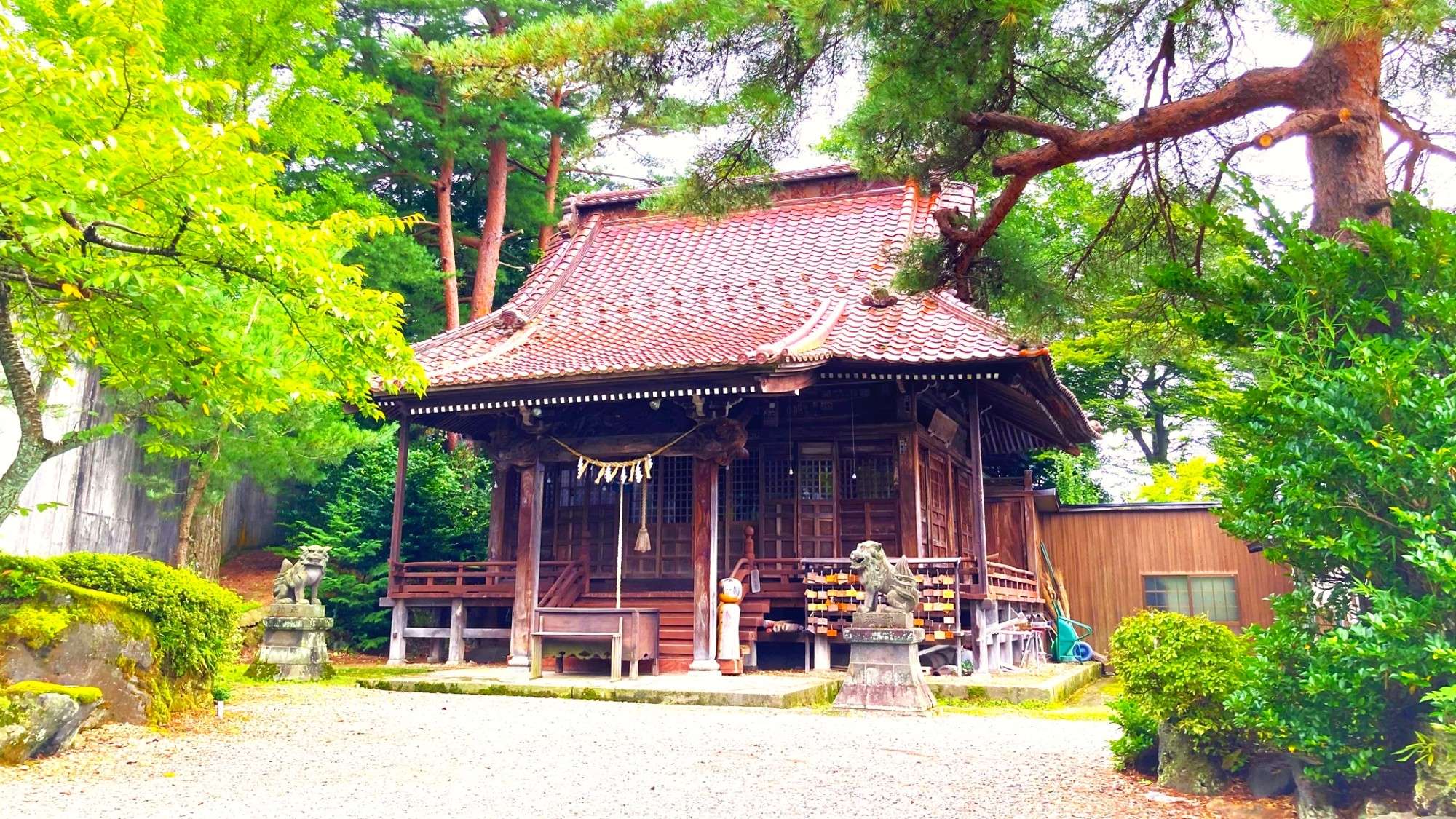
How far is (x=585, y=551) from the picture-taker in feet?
42.7

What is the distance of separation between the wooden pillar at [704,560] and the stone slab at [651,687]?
39 cm

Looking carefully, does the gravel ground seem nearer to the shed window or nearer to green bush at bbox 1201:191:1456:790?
green bush at bbox 1201:191:1456:790

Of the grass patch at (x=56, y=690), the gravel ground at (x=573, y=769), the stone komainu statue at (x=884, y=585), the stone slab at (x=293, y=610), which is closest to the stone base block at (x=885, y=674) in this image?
the stone komainu statue at (x=884, y=585)

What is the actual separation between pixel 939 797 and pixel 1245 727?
154 centimetres

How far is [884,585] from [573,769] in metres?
3.85

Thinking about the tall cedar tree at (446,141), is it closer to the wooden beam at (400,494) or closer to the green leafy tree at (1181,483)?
the wooden beam at (400,494)

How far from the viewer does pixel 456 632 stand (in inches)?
497

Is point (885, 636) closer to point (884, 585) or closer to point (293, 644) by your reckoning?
point (884, 585)

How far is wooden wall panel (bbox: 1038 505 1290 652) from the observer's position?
15.8m

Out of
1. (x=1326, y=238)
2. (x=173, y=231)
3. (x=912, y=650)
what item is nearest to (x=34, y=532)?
(x=173, y=231)

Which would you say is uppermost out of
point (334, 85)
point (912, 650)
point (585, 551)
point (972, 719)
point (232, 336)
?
point (334, 85)

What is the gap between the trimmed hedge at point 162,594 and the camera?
6.32 m

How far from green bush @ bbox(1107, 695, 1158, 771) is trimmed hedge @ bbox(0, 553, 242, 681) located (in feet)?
20.3

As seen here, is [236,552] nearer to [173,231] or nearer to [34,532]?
[34,532]
